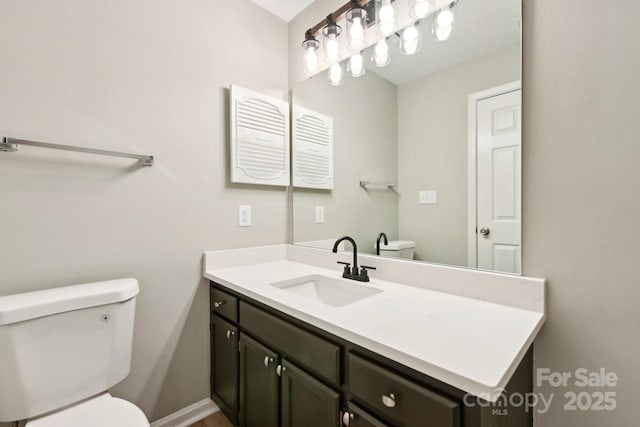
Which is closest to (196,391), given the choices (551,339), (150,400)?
(150,400)

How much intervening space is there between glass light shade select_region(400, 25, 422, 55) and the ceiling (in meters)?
0.81

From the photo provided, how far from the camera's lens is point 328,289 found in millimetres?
1493

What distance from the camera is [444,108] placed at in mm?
1248

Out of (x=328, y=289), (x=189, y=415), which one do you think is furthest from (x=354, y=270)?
(x=189, y=415)

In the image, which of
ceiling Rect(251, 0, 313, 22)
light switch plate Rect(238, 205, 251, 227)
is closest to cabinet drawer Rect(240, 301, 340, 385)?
light switch plate Rect(238, 205, 251, 227)

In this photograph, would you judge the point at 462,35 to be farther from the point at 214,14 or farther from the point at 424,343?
the point at 214,14

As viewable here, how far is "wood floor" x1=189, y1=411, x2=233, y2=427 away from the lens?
1.55m

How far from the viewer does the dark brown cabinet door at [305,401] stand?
90cm

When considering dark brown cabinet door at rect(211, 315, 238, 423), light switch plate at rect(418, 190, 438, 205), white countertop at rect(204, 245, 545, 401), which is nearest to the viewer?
white countertop at rect(204, 245, 545, 401)

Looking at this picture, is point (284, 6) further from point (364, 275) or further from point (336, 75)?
point (364, 275)

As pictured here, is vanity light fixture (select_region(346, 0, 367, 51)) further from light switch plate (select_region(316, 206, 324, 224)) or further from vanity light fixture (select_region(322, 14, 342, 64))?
light switch plate (select_region(316, 206, 324, 224))

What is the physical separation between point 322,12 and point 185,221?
4.93 feet

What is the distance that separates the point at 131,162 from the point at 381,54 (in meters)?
1.36

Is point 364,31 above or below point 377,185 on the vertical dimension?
above
